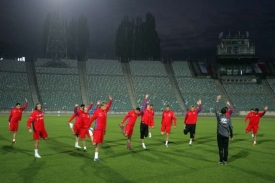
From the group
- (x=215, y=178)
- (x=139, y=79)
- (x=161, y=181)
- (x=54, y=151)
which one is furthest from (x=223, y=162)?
(x=139, y=79)

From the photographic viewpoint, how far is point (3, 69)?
215ft

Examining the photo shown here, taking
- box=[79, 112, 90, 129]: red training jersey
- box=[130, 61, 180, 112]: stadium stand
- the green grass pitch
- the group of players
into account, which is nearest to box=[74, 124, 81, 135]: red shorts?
the group of players

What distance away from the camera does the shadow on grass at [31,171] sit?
9.60m

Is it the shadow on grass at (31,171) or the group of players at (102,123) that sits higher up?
the group of players at (102,123)

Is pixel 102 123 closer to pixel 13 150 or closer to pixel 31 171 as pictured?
pixel 31 171

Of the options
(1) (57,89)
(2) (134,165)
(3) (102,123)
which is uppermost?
(1) (57,89)

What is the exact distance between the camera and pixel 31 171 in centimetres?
1073

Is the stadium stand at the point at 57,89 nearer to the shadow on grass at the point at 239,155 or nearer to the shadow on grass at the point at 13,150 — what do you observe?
the shadow on grass at the point at 13,150

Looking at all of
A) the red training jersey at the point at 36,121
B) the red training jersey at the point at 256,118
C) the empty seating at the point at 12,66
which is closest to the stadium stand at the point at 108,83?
the empty seating at the point at 12,66

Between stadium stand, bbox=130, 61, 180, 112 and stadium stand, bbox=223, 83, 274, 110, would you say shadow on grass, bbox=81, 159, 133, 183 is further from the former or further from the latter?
stadium stand, bbox=223, 83, 274, 110

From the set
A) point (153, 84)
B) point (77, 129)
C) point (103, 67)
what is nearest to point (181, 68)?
point (153, 84)

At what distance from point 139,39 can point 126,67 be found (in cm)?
1807

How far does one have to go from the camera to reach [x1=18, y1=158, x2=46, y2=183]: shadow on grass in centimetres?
960

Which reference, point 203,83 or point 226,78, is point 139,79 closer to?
point 203,83
